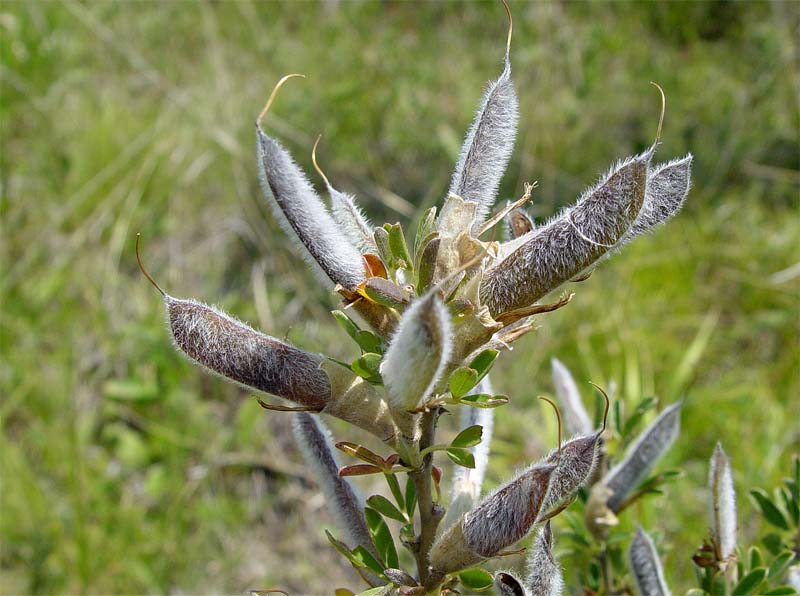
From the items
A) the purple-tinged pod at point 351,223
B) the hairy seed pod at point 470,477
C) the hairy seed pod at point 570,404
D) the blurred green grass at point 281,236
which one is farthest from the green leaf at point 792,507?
the blurred green grass at point 281,236

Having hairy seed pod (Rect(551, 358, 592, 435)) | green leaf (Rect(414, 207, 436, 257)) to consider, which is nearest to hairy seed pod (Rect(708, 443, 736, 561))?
hairy seed pod (Rect(551, 358, 592, 435))

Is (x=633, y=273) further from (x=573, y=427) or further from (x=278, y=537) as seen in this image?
(x=573, y=427)

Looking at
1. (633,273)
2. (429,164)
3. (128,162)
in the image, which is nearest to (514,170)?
(429,164)

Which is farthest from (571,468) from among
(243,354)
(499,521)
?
(243,354)

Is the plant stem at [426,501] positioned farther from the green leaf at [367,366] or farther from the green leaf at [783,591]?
the green leaf at [783,591]

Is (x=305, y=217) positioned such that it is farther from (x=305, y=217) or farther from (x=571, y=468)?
(x=571, y=468)

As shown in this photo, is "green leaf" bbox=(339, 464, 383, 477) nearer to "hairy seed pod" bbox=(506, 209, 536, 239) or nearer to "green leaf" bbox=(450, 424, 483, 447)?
"green leaf" bbox=(450, 424, 483, 447)

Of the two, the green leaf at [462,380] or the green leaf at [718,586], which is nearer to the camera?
the green leaf at [462,380]
